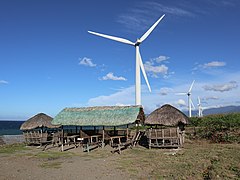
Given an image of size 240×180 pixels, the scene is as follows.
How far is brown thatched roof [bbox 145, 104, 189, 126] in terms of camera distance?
20.5m

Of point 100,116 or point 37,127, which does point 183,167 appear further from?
point 37,127

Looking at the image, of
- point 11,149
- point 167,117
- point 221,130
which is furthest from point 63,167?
point 221,130

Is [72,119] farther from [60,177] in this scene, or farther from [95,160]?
[60,177]

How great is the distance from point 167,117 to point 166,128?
0.87 metres

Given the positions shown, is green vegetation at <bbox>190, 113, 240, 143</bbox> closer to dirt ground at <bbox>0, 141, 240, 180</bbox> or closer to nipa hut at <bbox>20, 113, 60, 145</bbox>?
dirt ground at <bbox>0, 141, 240, 180</bbox>

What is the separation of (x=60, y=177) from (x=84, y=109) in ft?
41.4

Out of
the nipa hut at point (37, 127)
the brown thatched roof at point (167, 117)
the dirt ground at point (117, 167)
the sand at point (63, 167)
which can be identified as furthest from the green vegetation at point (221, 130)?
the nipa hut at point (37, 127)

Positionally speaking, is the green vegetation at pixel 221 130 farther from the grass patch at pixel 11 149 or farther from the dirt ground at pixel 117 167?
the grass patch at pixel 11 149

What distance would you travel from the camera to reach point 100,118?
867 inches

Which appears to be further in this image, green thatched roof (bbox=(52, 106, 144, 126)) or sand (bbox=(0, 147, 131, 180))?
green thatched roof (bbox=(52, 106, 144, 126))

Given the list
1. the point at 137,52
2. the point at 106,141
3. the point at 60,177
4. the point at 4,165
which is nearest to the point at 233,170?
the point at 60,177

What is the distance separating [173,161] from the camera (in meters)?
14.3

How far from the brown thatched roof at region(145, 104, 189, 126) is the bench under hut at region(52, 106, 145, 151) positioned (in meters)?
1.17

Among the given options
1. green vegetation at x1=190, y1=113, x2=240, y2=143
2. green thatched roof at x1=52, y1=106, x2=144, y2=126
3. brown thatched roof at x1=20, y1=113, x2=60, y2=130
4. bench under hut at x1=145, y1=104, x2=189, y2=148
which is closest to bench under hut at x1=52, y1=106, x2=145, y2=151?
green thatched roof at x1=52, y1=106, x2=144, y2=126
